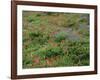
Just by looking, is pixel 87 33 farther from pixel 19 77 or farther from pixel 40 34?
pixel 19 77

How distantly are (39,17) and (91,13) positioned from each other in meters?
0.58

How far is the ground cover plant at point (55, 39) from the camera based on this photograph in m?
2.09

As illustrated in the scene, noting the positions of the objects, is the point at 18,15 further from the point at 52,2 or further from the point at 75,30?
the point at 75,30

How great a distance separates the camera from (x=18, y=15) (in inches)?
80.0

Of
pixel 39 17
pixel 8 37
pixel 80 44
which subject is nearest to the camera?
pixel 8 37

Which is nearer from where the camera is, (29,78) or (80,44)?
(29,78)

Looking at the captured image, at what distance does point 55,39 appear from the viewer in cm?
218

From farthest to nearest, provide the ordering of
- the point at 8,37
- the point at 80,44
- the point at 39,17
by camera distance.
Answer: the point at 80,44 < the point at 39,17 < the point at 8,37

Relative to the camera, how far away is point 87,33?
2.29 meters

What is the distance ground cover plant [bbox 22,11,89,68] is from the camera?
2092 mm

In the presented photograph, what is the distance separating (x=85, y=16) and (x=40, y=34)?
538 mm

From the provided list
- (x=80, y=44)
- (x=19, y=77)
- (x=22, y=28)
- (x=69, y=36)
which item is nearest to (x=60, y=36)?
(x=69, y=36)

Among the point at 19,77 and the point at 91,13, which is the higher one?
the point at 91,13

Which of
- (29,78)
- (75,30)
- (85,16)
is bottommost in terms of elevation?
(29,78)
